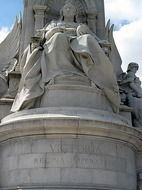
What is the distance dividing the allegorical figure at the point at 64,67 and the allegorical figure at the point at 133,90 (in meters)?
1.66

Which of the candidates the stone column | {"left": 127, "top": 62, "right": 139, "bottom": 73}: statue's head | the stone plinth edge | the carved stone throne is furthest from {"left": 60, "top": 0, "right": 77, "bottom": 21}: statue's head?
the stone plinth edge

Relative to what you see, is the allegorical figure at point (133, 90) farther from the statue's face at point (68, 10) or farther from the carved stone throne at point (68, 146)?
the statue's face at point (68, 10)

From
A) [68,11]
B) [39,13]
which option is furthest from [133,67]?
[39,13]

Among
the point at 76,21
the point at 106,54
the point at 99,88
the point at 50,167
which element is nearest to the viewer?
the point at 50,167

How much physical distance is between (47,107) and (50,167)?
6.34 feet

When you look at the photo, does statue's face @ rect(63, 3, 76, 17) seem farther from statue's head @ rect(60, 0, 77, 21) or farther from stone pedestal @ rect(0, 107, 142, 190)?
stone pedestal @ rect(0, 107, 142, 190)

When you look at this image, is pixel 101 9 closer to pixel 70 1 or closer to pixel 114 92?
pixel 70 1

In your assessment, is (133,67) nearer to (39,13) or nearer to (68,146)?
(39,13)

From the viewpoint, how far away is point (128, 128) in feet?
39.4

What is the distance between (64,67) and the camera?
13.0 meters

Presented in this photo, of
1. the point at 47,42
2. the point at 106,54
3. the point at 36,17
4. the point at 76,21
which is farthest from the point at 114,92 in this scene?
the point at 36,17

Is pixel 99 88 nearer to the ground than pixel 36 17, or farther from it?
nearer to the ground

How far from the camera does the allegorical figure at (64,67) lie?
1271 cm

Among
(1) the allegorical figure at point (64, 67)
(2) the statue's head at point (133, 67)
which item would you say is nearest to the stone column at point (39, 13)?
(1) the allegorical figure at point (64, 67)
